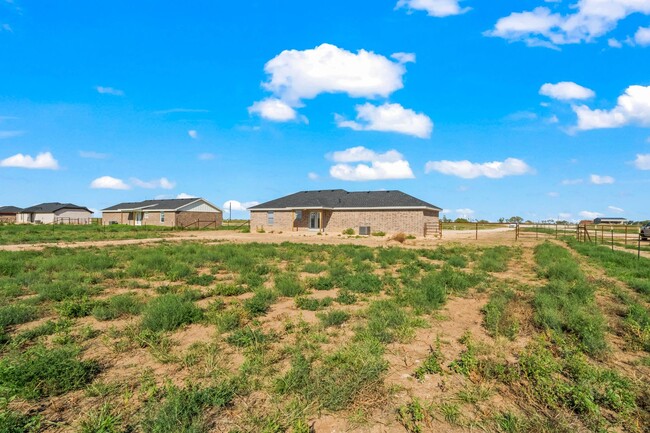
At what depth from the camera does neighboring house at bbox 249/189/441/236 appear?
3684cm

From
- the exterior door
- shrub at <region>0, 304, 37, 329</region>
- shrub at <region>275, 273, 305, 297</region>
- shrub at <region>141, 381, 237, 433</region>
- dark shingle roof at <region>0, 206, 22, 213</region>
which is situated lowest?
shrub at <region>141, 381, 237, 433</region>

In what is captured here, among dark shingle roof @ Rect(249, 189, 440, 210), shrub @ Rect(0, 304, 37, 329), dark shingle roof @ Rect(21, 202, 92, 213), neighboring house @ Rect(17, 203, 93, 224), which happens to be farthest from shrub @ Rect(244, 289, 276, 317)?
dark shingle roof @ Rect(21, 202, 92, 213)

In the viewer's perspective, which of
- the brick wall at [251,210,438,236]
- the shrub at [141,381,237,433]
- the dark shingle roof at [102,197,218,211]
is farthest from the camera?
the dark shingle roof at [102,197,218,211]

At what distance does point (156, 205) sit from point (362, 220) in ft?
113

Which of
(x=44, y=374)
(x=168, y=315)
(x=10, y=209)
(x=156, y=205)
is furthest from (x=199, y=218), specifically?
(x=10, y=209)

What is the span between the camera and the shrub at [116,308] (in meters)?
7.40

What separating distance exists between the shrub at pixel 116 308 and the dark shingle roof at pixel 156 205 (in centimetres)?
4714

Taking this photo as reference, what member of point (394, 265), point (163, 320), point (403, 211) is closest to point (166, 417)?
point (163, 320)

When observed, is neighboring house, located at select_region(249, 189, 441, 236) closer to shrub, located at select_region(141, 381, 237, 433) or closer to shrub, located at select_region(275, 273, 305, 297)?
shrub, located at select_region(275, 273, 305, 297)

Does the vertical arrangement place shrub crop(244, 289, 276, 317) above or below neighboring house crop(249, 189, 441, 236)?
below

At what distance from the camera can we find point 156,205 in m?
56.4

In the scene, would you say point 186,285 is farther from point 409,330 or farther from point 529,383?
point 529,383

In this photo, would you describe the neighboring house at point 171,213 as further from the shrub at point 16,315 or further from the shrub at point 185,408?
the shrub at point 185,408

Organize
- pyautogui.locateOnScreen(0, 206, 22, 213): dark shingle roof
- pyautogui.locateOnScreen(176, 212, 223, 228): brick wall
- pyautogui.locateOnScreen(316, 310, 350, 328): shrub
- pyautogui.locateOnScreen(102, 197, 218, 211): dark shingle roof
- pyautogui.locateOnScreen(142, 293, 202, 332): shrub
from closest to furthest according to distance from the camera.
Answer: pyautogui.locateOnScreen(142, 293, 202, 332): shrub → pyautogui.locateOnScreen(316, 310, 350, 328): shrub → pyautogui.locateOnScreen(176, 212, 223, 228): brick wall → pyautogui.locateOnScreen(102, 197, 218, 211): dark shingle roof → pyautogui.locateOnScreen(0, 206, 22, 213): dark shingle roof
